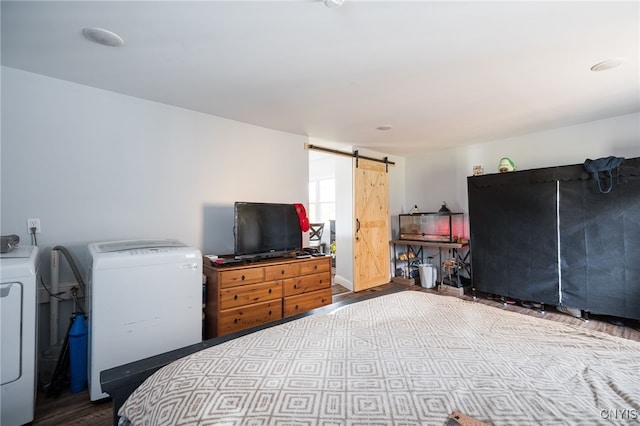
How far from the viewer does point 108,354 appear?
6.00 feet

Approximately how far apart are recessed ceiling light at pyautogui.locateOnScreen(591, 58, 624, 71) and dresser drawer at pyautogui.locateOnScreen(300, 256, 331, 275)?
2.89 m

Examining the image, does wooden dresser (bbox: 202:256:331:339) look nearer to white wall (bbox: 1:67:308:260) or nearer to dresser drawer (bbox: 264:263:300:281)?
dresser drawer (bbox: 264:263:300:281)

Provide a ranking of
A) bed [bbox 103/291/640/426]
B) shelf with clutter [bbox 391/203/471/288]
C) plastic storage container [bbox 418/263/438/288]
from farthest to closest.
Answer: plastic storage container [bbox 418/263/438/288] → shelf with clutter [bbox 391/203/471/288] → bed [bbox 103/291/640/426]

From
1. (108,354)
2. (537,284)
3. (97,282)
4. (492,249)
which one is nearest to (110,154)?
(97,282)

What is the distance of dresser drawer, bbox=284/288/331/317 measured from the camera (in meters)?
2.91

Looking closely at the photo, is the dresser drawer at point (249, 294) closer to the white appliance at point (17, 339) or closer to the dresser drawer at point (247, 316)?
the dresser drawer at point (247, 316)

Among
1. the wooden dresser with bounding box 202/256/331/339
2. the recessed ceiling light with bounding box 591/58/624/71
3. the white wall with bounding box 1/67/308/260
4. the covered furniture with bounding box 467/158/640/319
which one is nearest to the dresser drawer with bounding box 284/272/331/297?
the wooden dresser with bounding box 202/256/331/339

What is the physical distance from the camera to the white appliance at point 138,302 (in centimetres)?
181

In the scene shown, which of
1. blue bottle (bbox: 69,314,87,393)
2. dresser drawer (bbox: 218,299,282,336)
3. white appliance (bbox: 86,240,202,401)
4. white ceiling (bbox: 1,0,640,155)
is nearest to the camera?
white ceiling (bbox: 1,0,640,155)

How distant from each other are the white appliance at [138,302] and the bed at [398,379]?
3.03 ft

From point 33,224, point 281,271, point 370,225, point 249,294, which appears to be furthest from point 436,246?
point 33,224

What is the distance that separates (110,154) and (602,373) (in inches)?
136

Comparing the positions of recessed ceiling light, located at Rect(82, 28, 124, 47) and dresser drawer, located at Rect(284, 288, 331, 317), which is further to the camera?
dresser drawer, located at Rect(284, 288, 331, 317)

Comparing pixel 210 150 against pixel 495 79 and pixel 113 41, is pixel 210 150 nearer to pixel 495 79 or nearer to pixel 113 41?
pixel 113 41
